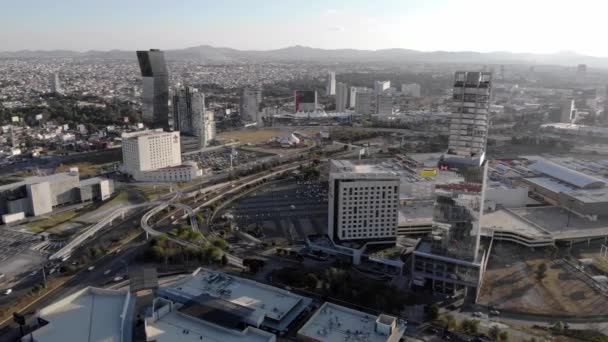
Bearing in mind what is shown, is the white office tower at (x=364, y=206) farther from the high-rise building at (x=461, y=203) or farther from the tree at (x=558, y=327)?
the tree at (x=558, y=327)

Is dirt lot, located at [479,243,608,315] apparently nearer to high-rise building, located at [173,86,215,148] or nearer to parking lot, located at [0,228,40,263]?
parking lot, located at [0,228,40,263]

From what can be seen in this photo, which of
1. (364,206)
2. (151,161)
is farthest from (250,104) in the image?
(364,206)

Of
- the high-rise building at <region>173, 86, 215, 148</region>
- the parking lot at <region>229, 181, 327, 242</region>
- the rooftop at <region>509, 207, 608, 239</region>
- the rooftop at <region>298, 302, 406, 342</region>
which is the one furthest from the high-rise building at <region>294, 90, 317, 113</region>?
the rooftop at <region>298, 302, 406, 342</region>

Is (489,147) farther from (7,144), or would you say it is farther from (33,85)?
(33,85)

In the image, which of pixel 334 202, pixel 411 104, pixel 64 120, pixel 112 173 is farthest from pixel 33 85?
pixel 334 202

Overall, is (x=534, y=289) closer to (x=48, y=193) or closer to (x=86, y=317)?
(x=86, y=317)

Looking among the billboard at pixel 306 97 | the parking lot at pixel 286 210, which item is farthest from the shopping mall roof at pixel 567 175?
the billboard at pixel 306 97
